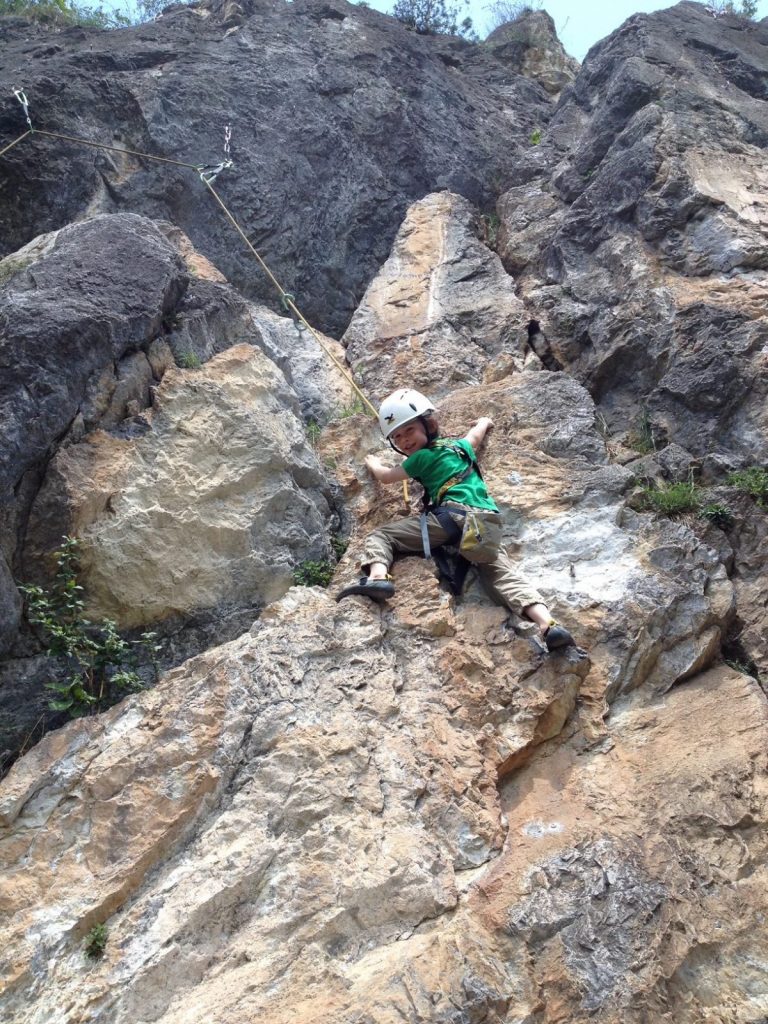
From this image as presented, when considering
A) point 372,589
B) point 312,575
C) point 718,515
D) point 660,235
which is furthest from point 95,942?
point 660,235

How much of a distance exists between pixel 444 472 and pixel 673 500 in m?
1.57

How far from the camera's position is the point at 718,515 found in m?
6.06

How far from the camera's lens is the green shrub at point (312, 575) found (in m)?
5.97

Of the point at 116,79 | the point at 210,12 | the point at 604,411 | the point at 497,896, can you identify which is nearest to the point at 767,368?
the point at 604,411

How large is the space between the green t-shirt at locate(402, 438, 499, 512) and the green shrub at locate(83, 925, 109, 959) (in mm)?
3080

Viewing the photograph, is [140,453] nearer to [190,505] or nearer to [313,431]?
[190,505]

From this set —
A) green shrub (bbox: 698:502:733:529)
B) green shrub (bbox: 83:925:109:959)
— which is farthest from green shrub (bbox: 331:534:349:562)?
green shrub (bbox: 83:925:109:959)

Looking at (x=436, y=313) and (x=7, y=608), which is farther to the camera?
(x=436, y=313)

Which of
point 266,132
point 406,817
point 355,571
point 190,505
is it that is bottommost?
point 406,817

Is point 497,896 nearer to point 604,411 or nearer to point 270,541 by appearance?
point 270,541

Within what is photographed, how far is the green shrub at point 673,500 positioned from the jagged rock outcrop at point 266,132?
4031 mm

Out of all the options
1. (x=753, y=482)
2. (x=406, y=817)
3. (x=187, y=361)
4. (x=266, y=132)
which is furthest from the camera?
(x=266, y=132)

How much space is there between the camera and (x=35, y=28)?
10.9m

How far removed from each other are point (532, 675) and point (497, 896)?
1266 mm
